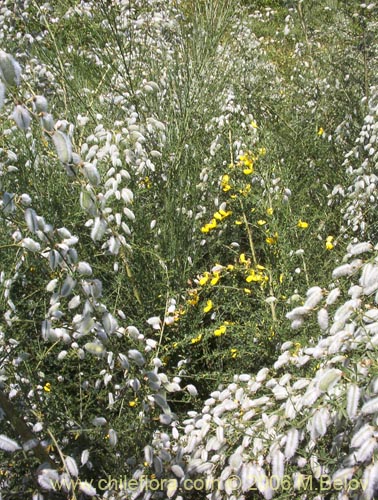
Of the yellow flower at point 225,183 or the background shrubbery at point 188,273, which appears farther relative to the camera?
the yellow flower at point 225,183

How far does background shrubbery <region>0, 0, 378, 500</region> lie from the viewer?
120cm

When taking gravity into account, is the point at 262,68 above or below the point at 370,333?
above

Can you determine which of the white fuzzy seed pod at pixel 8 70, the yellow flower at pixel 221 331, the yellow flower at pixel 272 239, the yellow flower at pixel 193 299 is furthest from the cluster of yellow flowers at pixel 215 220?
the white fuzzy seed pod at pixel 8 70

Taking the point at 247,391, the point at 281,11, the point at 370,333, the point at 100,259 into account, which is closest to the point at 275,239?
the point at 100,259

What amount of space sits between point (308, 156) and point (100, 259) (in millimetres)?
1536

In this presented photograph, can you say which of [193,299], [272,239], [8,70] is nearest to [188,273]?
[193,299]

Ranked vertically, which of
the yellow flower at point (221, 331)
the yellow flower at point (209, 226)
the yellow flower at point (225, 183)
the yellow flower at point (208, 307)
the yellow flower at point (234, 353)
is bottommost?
the yellow flower at point (234, 353)

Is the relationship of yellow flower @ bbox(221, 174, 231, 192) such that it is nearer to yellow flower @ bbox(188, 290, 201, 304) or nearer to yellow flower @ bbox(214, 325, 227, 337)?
yellow flower @ bbox(188, 290, 201, 304)

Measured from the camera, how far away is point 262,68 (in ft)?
13.7

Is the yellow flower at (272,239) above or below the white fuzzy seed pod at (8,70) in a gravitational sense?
below

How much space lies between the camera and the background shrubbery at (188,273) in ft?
3.92

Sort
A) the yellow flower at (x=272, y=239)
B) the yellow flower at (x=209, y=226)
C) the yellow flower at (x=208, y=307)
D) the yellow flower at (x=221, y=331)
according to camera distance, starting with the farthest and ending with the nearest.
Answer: the yellow flower at (x=209, y=226), the yellow flower at (x=272, y=239), the yellow flower at (x=208, y=307), the yellow flower at (x=221, y=331)

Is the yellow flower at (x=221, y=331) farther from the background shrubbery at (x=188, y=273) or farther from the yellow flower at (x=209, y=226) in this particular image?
the yellow flower at (x=209, y=226)

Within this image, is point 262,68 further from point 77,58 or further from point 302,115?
point 77,58
